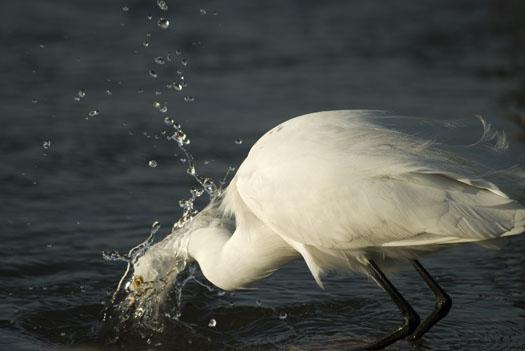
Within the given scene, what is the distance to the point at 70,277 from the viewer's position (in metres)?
6.29

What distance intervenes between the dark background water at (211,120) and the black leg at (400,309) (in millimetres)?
204

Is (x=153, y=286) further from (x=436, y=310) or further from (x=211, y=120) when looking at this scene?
(x=211, y=120)

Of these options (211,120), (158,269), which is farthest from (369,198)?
(211,120)

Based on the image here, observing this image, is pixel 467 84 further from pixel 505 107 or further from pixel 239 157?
pixel 239 157

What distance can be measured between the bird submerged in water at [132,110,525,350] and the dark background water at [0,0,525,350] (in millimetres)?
425

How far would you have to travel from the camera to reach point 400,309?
533 cm

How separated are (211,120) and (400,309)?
4033 millimetres

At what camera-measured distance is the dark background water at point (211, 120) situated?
577 centimetres

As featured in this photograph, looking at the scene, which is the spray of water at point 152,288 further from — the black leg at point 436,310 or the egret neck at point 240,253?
the black leg at point 436,310

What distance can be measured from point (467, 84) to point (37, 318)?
5689 millimetres

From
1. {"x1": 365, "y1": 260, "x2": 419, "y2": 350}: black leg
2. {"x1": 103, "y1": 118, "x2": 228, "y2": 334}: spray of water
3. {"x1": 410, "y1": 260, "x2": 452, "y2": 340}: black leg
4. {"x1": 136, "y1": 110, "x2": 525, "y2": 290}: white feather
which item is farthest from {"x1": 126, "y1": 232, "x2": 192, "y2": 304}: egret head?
{"x1": 410, "y1": 260, "x2": 452, "y2": 340}: black leg

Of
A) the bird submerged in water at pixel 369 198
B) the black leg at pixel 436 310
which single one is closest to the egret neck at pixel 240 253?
the bird submerged in water at pixel 369 198

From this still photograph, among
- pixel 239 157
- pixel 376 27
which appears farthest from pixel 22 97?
pixel 376 27

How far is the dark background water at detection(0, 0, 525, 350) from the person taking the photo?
577cm
